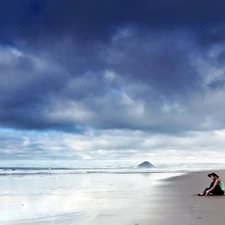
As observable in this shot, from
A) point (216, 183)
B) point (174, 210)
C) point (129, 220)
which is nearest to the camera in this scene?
point (129, 220)

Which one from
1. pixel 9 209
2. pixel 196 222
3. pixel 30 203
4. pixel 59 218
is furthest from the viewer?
pixel 30 203

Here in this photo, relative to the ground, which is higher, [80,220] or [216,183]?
[216,183]

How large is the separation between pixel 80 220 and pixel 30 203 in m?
6.13

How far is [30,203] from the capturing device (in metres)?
17.7

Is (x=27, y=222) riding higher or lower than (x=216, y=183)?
lower

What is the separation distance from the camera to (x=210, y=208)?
557 inches

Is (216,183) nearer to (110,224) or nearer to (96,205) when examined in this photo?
(96,205)

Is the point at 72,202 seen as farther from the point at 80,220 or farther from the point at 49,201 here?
the point at 80,220

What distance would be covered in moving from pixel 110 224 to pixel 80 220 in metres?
1.43

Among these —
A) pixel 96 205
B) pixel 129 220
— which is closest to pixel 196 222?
pixel 129 220

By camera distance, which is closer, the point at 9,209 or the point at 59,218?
the point at 59,218

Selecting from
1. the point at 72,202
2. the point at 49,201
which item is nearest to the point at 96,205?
the point at 72,202

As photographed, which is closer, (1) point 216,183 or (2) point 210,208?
(2) point 210,208

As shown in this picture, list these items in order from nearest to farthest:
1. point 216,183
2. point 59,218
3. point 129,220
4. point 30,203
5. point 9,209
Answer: point 129,220 < point 59,218 < point 9,209 < point 30,203 < point 216,183
